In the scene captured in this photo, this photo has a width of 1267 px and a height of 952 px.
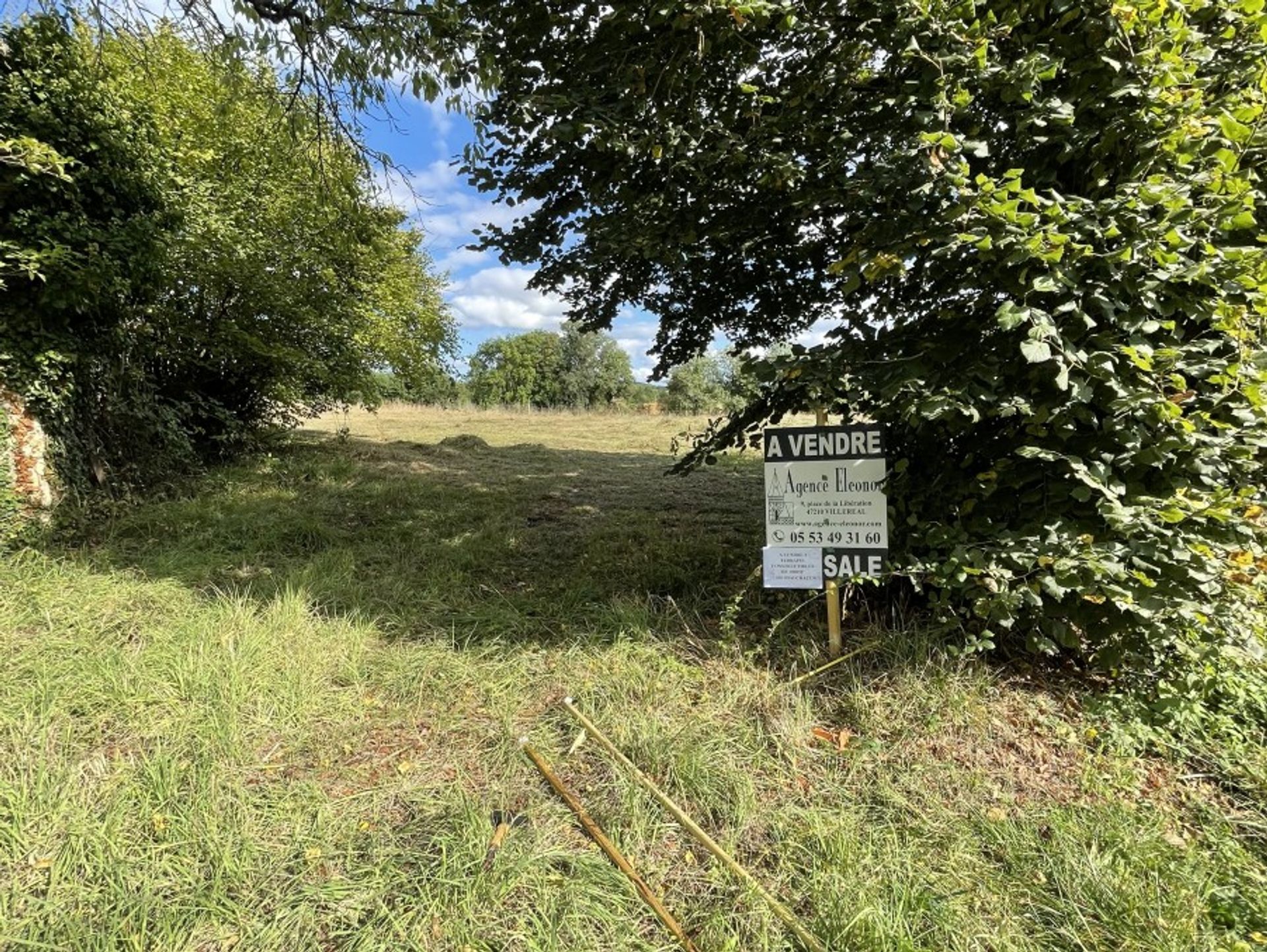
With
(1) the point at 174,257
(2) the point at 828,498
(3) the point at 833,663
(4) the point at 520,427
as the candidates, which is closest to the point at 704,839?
(3) the point at 833,663

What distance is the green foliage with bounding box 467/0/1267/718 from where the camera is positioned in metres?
2.06

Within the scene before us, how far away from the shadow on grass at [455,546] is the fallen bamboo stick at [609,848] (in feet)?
3.20

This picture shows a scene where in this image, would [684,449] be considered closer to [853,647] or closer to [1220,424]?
[853,647]

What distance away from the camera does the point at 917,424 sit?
2336mm

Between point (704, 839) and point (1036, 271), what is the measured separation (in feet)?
7.69

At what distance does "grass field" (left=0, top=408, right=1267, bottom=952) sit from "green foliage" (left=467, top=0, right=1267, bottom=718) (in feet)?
1.85

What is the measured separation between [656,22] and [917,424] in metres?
1.93

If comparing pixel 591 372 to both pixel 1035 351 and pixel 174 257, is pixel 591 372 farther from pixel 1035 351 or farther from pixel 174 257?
pixel 1035 351

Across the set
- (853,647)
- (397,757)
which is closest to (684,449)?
(853,647)

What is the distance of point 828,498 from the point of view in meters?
2.80

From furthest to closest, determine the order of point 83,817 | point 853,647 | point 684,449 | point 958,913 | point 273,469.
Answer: point 684,449 → point 273,469 → point 853,647 → point 83,817 → point 958,913

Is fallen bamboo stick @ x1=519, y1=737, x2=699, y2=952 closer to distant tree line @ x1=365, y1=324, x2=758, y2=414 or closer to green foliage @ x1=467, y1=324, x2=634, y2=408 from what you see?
distant tree line @ x1=365, y1=324, x2=758, y2=414

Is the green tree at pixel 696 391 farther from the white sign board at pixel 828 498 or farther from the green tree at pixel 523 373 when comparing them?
the white sign board at pixel 828 498

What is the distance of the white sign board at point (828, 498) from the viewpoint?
2.70 meters
